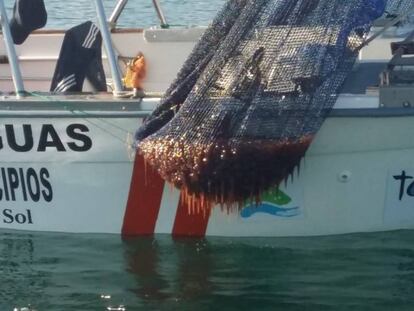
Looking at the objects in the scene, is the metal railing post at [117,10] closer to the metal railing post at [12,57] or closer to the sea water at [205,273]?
the metal railing post at [12,57]

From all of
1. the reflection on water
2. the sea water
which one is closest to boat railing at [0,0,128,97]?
the sea water

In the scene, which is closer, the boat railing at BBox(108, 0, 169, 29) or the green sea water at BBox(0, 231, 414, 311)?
the green sea water at BBox(0, 231, 414, 311)

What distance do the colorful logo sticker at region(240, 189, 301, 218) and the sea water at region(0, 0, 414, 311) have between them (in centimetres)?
22

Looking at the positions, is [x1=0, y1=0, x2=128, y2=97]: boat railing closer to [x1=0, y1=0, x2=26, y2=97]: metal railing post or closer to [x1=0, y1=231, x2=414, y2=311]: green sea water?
[x1=0, y1=0, x2=26, y2=97]: metal railing post

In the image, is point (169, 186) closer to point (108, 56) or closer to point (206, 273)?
point (206, 273)

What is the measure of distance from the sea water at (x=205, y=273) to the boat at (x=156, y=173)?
102mm

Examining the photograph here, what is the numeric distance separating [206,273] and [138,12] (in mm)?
10677

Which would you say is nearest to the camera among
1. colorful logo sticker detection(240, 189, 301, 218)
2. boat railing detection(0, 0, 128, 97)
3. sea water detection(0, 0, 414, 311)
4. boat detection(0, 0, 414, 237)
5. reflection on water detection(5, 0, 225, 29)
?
sea water detection(0, 0, 414, 311)

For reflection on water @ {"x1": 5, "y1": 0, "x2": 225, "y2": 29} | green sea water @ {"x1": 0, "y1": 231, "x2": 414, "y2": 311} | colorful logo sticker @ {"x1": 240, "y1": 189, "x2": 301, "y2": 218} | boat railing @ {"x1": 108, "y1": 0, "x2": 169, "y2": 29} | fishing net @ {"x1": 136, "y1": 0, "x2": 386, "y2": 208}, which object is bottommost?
green sea water @ {"x1": 0, "y1": 231, "x2": 414, "y2": 311}

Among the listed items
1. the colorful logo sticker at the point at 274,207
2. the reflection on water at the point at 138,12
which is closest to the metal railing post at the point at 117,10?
the colorful logo sticker at the point at 274,207

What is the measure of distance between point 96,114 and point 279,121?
4.13 feet

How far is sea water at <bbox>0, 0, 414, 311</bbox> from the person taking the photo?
6391 millimetres

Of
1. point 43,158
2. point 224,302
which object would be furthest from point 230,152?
point 43,158

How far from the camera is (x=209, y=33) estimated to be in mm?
6949
